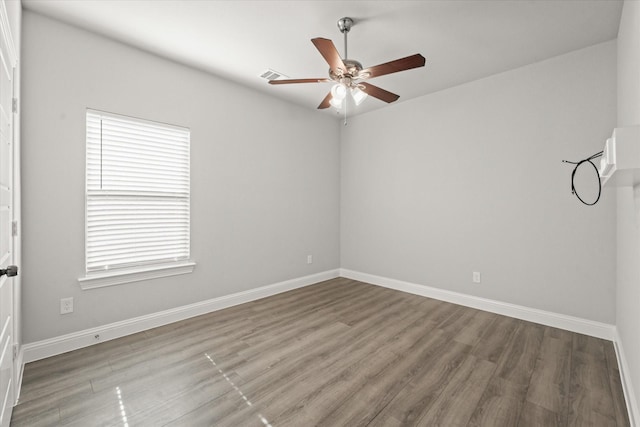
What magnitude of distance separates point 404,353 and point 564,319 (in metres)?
1.86

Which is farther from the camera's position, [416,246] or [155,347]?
[416,246]

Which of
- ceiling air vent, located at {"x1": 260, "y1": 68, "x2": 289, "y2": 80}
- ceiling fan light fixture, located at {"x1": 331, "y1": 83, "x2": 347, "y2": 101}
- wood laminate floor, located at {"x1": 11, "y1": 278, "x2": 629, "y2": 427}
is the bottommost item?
wood laminate floor, located at {"x1": 11, "y1": 278, "x2": 629, "y2": 427}

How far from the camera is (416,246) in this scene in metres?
4.24

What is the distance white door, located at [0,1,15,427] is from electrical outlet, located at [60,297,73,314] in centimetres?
77

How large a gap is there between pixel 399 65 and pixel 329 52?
52cm

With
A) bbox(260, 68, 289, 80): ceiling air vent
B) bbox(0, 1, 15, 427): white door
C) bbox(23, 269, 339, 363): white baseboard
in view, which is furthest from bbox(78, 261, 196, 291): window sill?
bbox(260, 68, 289, 80): ceiling air vent

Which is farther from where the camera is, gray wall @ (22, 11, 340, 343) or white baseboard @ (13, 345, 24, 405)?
gray wall @ (22, 11, 340, 343)

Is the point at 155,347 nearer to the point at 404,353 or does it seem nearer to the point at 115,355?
the point at 115,355

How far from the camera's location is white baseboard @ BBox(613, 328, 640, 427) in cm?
168

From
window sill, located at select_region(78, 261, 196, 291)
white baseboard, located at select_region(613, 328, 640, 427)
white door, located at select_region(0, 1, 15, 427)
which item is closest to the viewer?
white door, located at select_region(0, 1, 15, 427)

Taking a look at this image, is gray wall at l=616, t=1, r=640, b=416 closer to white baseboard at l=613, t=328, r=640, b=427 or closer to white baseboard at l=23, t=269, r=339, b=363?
white baseboard at l=613, t=328, r=640, b=427

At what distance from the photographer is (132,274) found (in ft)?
9.51

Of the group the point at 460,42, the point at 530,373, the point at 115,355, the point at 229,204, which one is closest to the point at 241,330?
the point at 115,355

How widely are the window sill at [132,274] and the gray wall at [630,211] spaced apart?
367 centimetres
